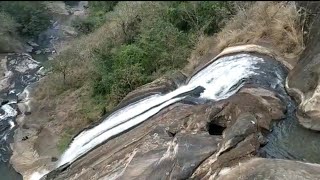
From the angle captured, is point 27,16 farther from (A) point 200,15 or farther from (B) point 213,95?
(B) point 213,95

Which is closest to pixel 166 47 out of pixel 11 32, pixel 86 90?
pixel 86 90

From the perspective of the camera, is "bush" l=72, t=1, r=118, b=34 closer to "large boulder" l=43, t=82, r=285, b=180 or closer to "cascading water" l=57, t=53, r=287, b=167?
"cascading water" l=57, t=53, r=287, b=167

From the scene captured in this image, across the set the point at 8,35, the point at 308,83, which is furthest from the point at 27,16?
the point at 308,83

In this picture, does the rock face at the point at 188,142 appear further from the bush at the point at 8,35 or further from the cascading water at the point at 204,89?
the bush at the point at 8,35

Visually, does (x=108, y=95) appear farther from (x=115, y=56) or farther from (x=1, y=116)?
(x=1, y=116)

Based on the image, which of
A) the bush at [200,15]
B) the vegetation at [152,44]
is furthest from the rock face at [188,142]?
the bush at [200,15]

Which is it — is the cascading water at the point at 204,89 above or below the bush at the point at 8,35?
above
